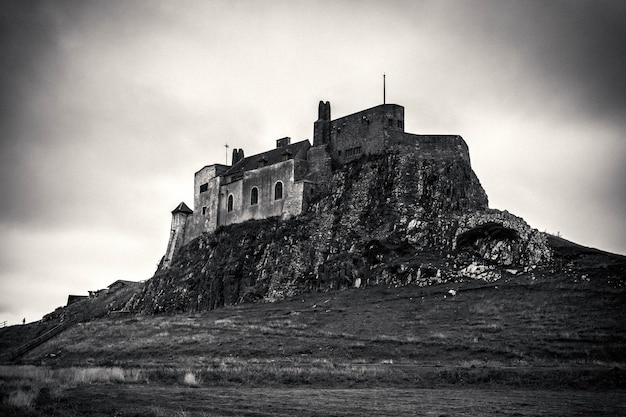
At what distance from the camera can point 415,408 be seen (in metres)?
23.0

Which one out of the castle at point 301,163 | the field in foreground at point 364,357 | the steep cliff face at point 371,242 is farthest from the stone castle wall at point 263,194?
the field in foreground at point 364,357

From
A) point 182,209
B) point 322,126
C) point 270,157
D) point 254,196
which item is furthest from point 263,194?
point 182,209

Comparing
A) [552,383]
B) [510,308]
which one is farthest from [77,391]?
[510,308]

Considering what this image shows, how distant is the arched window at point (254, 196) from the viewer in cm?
8212

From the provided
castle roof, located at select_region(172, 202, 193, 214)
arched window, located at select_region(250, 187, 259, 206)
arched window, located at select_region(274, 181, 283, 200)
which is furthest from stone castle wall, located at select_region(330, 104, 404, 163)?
castle roof, located at select_region(172, 202, 193, 214)

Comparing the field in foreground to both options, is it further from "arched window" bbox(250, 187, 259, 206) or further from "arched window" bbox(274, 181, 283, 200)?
"arched window" bbox(250, 187, 259, 206)

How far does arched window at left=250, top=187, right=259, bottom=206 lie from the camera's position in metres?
82.1

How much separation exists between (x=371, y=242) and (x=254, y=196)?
19.3m

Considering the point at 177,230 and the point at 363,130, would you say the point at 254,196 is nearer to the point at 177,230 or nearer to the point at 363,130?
the point at 363,130

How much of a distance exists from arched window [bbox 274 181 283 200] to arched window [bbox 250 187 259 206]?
118 inches

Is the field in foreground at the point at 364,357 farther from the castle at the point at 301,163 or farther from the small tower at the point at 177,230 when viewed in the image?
the small tower at the point at 177,230

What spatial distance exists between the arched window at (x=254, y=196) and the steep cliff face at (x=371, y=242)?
11.6ft

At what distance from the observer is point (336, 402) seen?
2448 cm

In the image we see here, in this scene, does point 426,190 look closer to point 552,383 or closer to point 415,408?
point 552,383
